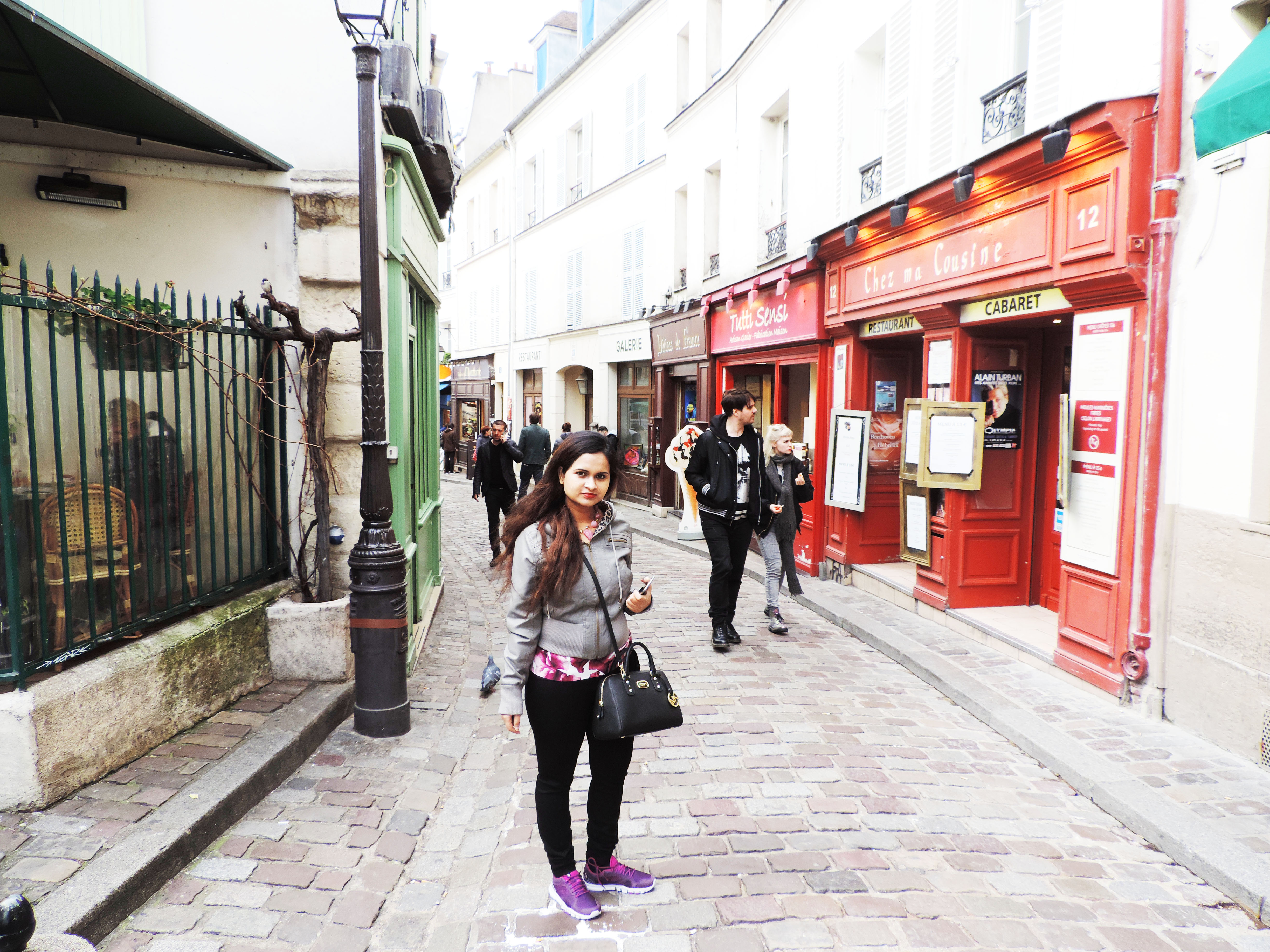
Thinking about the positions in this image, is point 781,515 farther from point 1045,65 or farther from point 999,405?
point 1045,65

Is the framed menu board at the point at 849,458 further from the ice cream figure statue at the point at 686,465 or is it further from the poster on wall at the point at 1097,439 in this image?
the ice cream figure statue at the point at 686,465

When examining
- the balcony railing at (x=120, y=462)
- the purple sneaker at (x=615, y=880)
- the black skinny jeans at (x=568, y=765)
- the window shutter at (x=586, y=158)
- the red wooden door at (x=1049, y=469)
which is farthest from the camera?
the window shutter at (x=586, y=158)

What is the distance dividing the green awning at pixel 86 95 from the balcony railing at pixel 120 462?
2.91 feet

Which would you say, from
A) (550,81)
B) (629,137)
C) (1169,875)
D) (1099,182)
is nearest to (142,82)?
(1099,182)

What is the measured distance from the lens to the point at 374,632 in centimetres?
446

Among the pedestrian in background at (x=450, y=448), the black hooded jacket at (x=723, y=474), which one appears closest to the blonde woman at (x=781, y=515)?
the black hooded jacket at (x=723, y=474)

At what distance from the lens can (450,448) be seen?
25.1m

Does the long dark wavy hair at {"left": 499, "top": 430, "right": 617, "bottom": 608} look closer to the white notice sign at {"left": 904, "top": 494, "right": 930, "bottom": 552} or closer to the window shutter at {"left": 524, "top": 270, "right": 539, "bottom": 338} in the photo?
the white notice sign at {"left": 904, "top": 494, "right": 930, "bottom": 552}

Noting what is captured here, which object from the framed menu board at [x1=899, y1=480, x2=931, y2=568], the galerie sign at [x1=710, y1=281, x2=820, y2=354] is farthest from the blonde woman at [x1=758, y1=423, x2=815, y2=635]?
the galerie sign at [x1=710, y1=281, x2=820, y2=354]

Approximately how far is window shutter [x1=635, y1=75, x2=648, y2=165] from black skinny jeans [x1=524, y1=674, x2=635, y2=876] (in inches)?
558

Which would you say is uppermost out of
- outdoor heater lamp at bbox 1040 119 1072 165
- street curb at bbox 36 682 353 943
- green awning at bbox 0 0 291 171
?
outdoor heater lamp at bbox 1040 119 1072 165

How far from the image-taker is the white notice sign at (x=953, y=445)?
6.68m

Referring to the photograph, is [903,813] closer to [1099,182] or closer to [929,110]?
[1099,182]

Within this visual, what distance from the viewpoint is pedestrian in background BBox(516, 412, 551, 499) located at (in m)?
12.4
